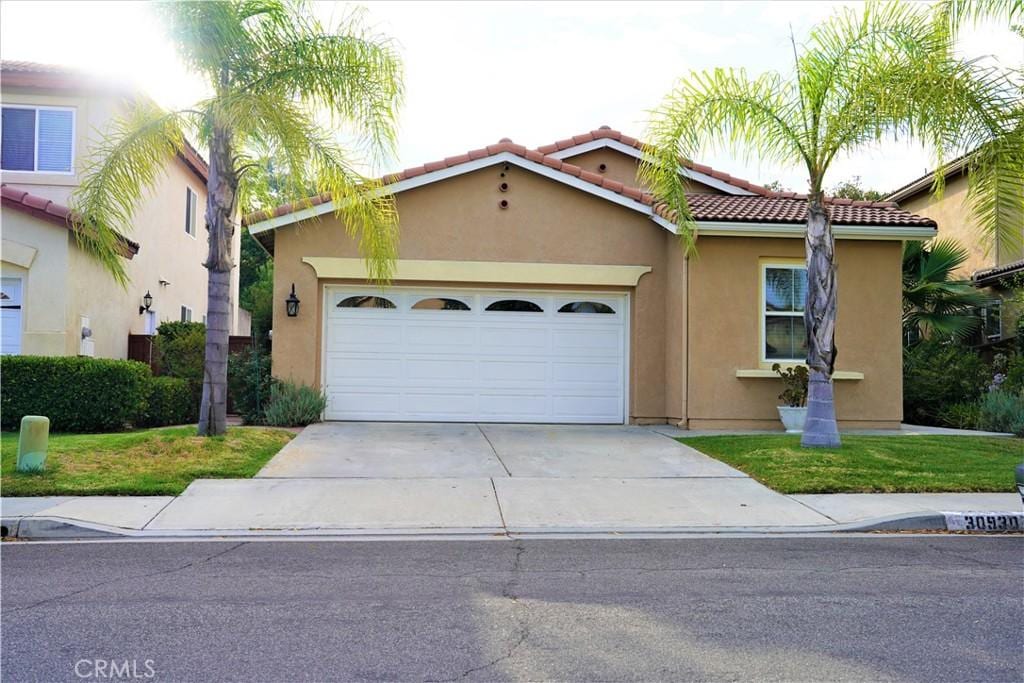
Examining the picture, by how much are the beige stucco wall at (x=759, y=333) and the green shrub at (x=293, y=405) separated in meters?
6.25

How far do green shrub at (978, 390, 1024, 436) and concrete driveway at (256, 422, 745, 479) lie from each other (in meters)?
5.57

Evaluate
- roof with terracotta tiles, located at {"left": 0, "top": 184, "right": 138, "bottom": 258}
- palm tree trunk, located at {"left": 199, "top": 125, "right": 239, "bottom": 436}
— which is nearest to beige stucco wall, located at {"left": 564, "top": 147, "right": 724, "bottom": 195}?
palm tree trunk, located at {"left": 199, "top": 125, "right": 239, "bottom": 436}

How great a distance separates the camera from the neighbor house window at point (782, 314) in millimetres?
14695

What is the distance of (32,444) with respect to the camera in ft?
31.3

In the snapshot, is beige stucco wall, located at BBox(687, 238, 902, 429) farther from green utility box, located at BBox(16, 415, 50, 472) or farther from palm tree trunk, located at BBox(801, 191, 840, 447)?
green utility box, located at BBox(16, 415, 50, 472)

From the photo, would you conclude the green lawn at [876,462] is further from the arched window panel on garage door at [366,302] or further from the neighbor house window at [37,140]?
the neighbor house window at [37,140]

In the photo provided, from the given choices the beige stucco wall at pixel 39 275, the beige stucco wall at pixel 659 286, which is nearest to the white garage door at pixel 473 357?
the beige stucco wall at pixel 659 286

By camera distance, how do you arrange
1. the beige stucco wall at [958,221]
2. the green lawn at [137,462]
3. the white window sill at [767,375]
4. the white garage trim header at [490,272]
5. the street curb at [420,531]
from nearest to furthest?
the street curb at [420,531]
the green lawn at [137,462]
the white window sill at [767,375]
the white garage trim header at [490,272]
the beige stucco wall at [958,221]

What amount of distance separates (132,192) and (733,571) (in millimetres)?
8631

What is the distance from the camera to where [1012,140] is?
1067 centimetres

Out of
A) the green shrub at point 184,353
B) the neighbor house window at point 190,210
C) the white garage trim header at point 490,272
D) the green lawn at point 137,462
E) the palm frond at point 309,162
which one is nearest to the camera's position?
the green lawn at point 137,462

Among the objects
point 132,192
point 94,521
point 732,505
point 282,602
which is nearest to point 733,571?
point 732,505

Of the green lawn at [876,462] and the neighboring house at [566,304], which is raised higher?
the neighboring house at [566,304]

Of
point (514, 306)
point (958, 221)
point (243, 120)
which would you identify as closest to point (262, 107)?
point (243, 120)
